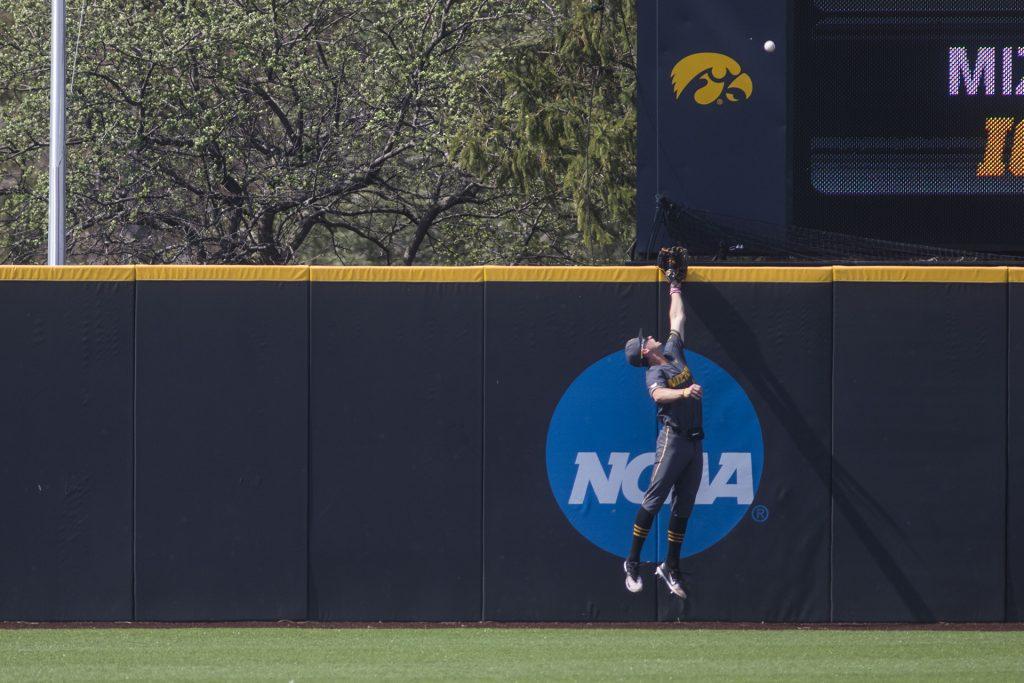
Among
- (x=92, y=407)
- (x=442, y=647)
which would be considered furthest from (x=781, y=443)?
(x=92, y=407)

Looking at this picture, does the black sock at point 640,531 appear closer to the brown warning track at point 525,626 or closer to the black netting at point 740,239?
the brown warning track at point 525,626

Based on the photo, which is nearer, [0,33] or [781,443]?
[781,443]

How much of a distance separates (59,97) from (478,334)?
4038 millimetres

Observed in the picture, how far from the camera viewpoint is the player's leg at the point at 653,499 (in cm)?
718

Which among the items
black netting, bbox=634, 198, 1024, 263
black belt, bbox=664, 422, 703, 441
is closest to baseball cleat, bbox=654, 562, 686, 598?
black belt, bbox=664, 422, 703, 441

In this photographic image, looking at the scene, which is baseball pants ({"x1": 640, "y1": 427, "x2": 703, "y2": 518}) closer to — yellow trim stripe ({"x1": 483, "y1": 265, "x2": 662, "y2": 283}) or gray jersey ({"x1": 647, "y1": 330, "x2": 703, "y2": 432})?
gray jersey ({"x1": 647, "y1": 330, "x2": 703, "y2": 432})

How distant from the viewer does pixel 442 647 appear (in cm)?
666

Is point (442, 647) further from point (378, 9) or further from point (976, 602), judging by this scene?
point (378, 9)

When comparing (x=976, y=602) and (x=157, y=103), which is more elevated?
(x=157, y=103)

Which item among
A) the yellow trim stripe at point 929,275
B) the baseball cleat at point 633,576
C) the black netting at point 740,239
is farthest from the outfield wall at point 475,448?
the baseball cleat at point 633,576

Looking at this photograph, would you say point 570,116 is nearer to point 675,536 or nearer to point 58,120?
point 58,120

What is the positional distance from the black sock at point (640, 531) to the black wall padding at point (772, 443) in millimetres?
426

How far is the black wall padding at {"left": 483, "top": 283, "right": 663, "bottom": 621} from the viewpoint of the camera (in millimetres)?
7484

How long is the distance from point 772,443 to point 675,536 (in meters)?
0.88
